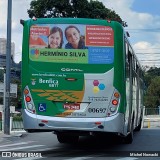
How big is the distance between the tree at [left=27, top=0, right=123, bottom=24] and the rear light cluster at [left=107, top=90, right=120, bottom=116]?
2408 cm

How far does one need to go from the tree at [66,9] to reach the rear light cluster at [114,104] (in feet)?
79.0

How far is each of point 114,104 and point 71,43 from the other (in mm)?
1991

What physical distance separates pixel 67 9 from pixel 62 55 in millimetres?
24077

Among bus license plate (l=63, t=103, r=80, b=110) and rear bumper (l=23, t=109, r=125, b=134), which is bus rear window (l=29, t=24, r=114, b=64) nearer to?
bus license plate (l=63, t=103, r=80, b=110)

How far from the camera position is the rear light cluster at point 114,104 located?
10.5 meters

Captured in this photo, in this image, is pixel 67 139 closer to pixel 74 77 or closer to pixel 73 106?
pixel 73 106

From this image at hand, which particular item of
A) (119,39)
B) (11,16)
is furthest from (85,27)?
(11,16)

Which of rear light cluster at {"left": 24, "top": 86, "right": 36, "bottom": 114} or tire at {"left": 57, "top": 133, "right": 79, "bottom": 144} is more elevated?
rear light cluster at {"left": 24, "top": 86, "right": 36, "bottom": 114}

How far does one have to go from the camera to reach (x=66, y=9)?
34.3 metres

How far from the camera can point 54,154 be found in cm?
1137

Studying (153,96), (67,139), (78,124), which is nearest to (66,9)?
(67,139)

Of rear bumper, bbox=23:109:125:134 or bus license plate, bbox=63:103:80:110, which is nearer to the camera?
rear bumper, bbox=23:109:125:134

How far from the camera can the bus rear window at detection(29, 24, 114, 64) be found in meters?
10.7

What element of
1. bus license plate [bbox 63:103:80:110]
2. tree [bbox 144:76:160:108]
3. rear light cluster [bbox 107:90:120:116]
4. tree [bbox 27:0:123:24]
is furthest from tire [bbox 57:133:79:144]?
tree [bbox 144:76:160:108]
